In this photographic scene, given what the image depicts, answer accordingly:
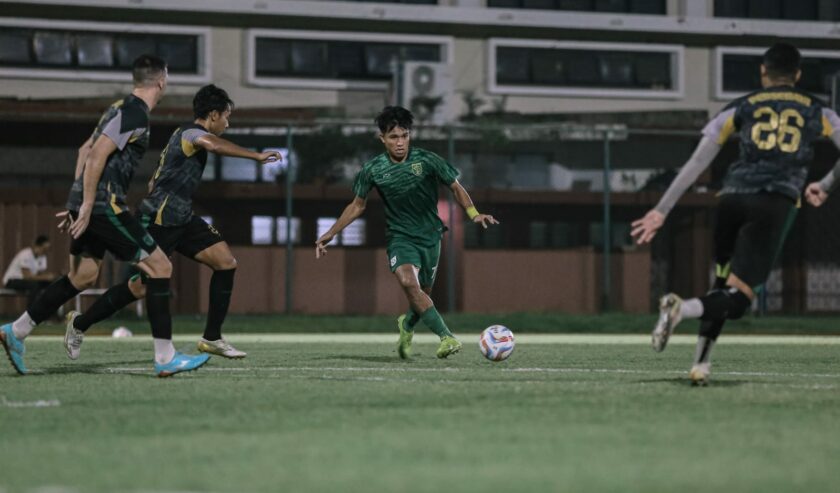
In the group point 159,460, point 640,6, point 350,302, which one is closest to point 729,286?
point 159,460

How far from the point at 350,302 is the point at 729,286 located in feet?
53.4

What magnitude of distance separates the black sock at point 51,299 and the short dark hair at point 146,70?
1598mm

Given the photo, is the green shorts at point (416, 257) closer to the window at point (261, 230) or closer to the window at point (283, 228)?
the window at point (283, 228)

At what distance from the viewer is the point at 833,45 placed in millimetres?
40406

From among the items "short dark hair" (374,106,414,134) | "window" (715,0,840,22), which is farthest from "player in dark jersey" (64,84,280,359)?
"window" (715,0,840,22)

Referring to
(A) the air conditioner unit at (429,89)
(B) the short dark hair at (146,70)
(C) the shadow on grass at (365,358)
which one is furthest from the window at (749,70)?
(B) the short dark hair at (146,70)

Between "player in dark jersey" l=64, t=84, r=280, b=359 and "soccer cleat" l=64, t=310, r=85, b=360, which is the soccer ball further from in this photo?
"soccer cleat" l=64, t=310, r=85, b=360

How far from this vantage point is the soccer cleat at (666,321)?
7562 mm

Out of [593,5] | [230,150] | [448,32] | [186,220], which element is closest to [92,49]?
[448,32]

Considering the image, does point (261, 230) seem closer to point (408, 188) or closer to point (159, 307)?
point (408, 188)

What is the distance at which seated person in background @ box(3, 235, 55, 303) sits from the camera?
21.7 meters

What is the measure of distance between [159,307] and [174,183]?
1.59 metres

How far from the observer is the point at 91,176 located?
8641 millimetres

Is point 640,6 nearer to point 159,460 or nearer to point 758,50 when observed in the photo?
point 758,50
